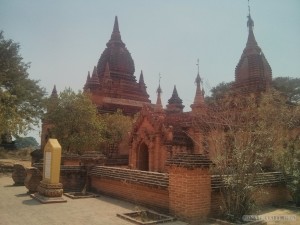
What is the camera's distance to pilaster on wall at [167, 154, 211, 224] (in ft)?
28.5

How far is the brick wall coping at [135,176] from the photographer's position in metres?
10.2

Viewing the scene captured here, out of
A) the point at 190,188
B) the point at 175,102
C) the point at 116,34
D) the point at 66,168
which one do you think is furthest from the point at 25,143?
the point at 190,188

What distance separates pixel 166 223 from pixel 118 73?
33325 millimetres

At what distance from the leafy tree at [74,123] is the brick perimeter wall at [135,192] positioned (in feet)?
34.5

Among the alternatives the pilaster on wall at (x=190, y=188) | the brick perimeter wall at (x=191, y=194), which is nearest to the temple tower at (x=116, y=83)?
the pilaster on wall at (x=190, y=188)

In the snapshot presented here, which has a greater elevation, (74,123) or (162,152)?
(74,123)

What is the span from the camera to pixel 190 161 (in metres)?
8.95

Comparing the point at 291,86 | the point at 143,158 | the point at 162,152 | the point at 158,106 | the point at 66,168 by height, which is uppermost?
the point at 291,86

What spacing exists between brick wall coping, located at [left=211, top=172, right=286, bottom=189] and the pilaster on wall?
558mm

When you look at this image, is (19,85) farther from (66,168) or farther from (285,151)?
(285,151)

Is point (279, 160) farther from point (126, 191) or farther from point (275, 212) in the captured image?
point (126, 191)

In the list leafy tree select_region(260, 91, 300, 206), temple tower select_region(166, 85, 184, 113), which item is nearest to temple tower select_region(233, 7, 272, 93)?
temple tower select_region(166, 85, 184, 113)

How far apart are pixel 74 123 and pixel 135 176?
1486 centimetres

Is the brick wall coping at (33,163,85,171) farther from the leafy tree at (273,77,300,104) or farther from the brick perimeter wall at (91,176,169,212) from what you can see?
the leafy tree at (273,77,300,104)
